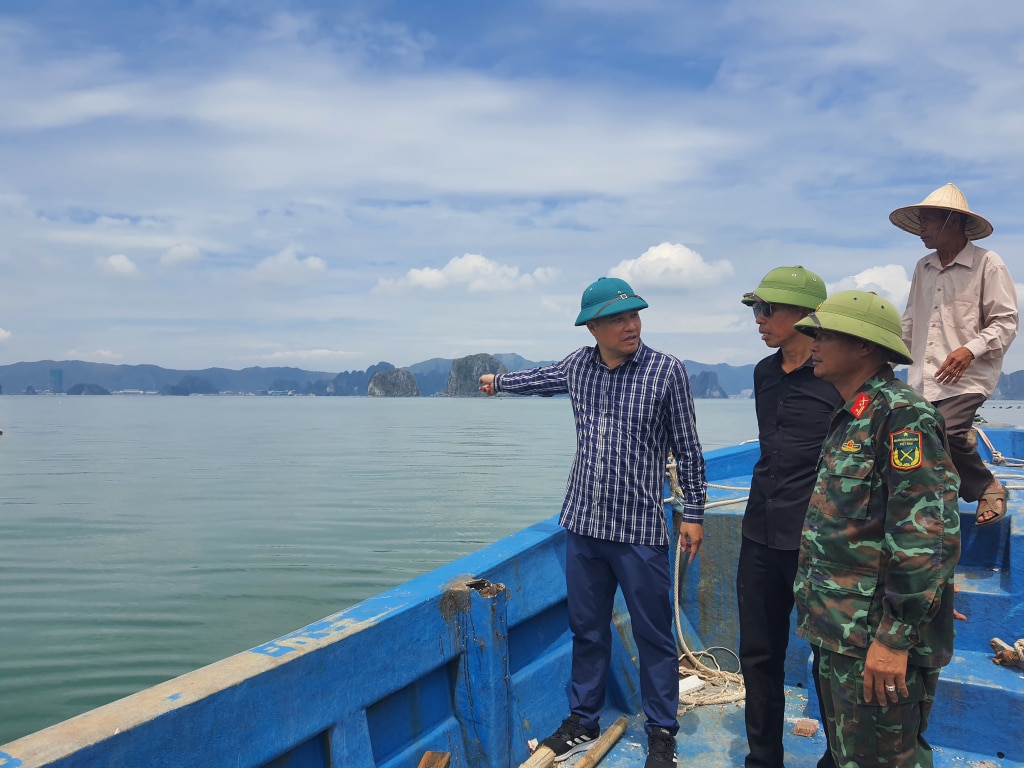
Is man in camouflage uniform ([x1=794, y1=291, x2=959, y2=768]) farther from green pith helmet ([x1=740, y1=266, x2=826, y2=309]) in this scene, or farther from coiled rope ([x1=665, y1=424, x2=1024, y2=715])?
coiled rope ([x1=665, y1=424, x2=1024, y2=715])

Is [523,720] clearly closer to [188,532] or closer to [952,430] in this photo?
[952,430]

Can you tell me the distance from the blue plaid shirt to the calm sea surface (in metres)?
6.05

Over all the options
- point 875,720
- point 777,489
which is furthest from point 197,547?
point 875,720

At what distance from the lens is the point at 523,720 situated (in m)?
3.12

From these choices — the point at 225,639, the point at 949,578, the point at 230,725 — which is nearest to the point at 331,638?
the point at 230,725

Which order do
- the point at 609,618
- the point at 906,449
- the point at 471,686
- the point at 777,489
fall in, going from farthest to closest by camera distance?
the point at 609,618, the point at 471,686, the point at 777,489, the point at 906,449

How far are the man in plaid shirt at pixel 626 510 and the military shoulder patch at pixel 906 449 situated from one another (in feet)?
3.66

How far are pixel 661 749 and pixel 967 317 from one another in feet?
7.85

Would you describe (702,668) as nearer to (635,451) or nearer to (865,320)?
(635,451)

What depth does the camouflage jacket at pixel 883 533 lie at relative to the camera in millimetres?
1806

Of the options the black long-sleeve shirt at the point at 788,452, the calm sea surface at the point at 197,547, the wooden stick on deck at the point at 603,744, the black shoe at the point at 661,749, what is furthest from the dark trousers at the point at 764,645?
the calm sea surface at the point at 197,547

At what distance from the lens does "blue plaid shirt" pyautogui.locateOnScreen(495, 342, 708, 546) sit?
295cm

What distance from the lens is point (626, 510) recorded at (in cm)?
294

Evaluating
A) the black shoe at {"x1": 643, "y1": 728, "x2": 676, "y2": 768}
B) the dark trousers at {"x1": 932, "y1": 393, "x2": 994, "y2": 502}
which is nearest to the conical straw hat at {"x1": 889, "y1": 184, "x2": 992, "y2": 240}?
the dark trousers at {"x1": 932, "y1": 393, "x2": 994, "y2": 502}
